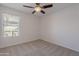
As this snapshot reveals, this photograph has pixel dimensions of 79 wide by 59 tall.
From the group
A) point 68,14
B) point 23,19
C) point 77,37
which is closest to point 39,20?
point 23,19

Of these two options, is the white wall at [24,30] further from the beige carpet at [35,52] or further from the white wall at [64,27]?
the white wall at [64,27]

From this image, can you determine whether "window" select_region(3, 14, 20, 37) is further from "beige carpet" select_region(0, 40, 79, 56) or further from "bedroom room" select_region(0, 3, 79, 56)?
"beige carpet" select_region(0, 40, 79, 56)

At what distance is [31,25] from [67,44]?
2965 millimetres

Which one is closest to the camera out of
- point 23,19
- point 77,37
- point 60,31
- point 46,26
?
point 77,37

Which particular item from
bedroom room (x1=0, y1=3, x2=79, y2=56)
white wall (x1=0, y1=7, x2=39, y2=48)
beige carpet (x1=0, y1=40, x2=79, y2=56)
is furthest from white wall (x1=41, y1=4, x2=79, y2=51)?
white wall (x1=0, y1=7, x2=39, y2=48)

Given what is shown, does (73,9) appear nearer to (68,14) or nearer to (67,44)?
(68,14)

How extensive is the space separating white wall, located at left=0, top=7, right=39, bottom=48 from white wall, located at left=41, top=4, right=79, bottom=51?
31.6 inches

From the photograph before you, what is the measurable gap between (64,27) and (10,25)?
3.21 metres

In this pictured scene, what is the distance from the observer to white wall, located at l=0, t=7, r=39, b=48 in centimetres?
476

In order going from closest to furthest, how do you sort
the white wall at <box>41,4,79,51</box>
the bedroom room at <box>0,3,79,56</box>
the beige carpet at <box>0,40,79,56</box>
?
1. the beige carpet at <box>0,40,79,56</box>
2. the bedroom room at <box>0,3,79,56</box>
3. the white wall at <box>41,4,79,51</box>

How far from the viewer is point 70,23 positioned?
4.54 meters

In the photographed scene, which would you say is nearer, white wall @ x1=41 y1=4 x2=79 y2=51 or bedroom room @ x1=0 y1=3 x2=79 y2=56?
bedroom room @ x1=0 y1=3 x2=79 y2=56

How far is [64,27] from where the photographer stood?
16.1ft

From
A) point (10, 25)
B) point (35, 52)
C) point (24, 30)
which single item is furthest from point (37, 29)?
point (35, 52)
